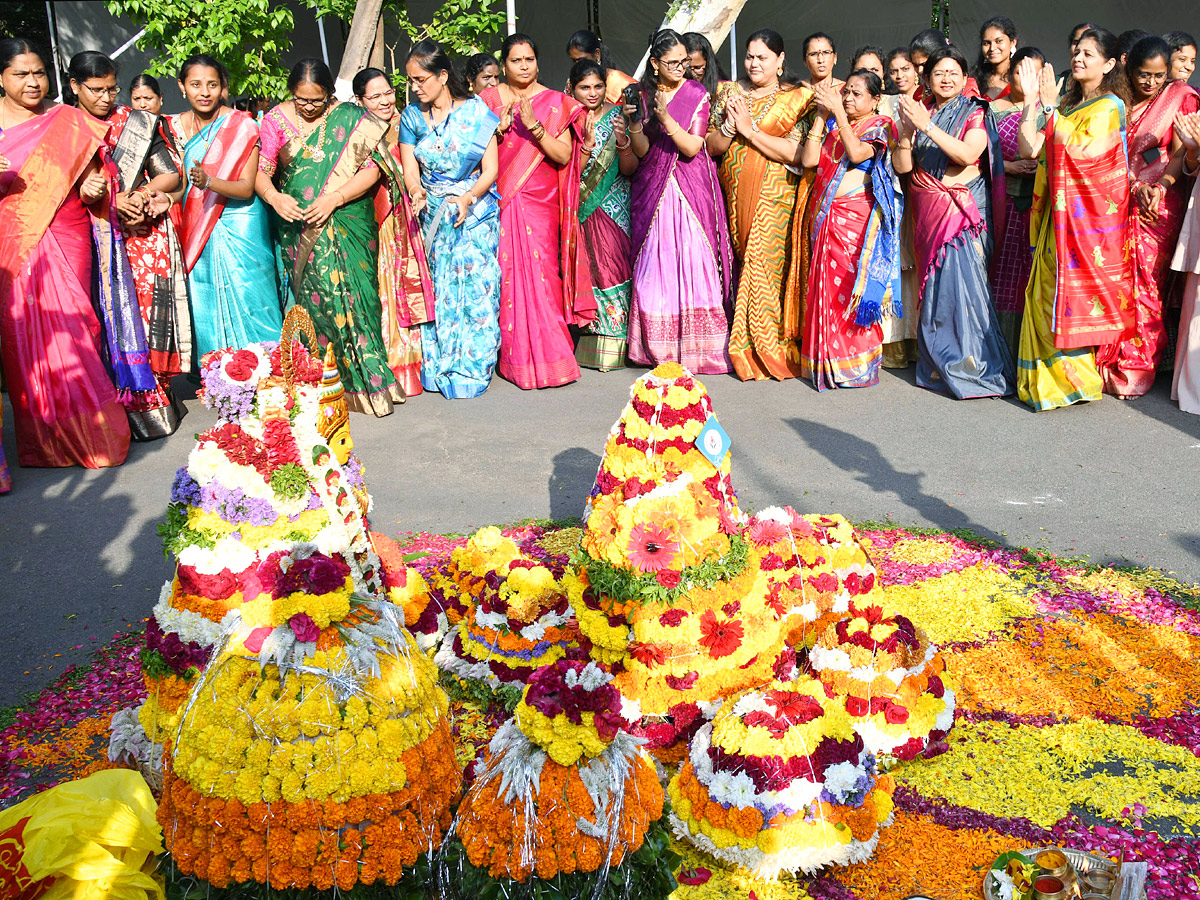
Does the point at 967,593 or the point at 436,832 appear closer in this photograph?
the point at 436,832

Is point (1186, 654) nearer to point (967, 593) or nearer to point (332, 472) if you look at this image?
point (967, 593)

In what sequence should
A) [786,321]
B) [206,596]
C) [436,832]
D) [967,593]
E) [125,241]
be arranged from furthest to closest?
[786,321] → [125,241] → [967,593] → [206,596] → [436,832]

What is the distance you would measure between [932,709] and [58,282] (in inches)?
201

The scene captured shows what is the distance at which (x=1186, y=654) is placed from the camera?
11.6ft

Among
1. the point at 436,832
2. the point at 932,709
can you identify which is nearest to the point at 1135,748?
the point at 932,709

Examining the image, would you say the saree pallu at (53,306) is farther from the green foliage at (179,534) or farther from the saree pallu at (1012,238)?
the saree pallu at (1012,238)

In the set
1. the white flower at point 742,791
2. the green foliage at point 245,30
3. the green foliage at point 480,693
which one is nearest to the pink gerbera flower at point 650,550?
the white flower at point 742,791

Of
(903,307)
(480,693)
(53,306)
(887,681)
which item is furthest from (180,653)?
(903,307)

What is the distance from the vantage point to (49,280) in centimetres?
567

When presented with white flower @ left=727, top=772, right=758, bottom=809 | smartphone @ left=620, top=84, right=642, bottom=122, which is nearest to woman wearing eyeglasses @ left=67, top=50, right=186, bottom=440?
smartphone @ left=620, top=84, right=642, bottom=122

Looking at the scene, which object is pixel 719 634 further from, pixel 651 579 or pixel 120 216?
pixel 120 216

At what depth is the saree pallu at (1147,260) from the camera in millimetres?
6035

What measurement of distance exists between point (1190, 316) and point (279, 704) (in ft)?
18.9

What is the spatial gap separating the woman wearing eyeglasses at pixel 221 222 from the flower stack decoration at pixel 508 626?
11.1ft
